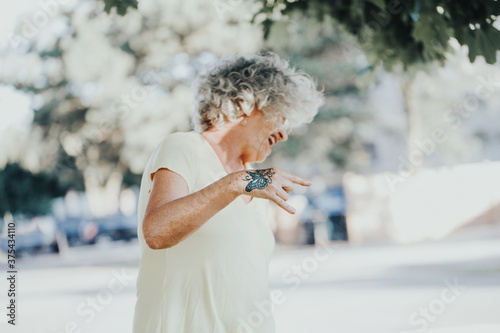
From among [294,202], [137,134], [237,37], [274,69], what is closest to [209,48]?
[237,37]

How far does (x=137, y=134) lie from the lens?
19.1 m

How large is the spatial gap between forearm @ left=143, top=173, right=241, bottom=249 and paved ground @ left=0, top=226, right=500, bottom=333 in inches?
18.8

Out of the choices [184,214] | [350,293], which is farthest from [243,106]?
[350,293]

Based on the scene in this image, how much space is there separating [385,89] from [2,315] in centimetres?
2366

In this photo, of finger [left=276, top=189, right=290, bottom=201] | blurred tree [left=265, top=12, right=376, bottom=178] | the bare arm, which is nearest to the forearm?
the bare arm

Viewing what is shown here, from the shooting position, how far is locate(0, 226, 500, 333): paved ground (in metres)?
7.57

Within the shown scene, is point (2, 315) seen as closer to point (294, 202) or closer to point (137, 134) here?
point (137, 134)

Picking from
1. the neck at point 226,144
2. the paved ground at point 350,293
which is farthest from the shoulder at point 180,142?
the paved ground at point 350,293

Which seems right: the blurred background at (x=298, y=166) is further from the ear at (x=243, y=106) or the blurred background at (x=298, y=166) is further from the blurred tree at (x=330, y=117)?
the ear at (x=243, y=106)

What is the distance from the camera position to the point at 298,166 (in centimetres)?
2116

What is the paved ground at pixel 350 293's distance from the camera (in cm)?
757

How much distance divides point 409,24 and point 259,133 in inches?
83.8

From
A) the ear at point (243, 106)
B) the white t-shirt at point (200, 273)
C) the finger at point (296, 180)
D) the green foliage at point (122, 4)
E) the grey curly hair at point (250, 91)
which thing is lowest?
the white t-shirt at point (200, 273)

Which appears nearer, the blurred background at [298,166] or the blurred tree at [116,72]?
the blurred background at [298,166]
